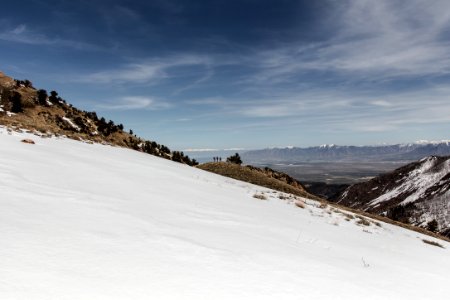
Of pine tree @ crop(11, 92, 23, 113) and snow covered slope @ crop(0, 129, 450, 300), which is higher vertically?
pine tree @ crop(11, 92, 23, 113)

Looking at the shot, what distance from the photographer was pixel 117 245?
549 cm

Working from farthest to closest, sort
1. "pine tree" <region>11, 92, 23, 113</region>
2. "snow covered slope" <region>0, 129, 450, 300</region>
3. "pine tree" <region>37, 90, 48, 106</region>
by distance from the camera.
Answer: "pine tree" <region>37, 90, 48, 106</region>, "pine tree" <region>11, 92, 23, 113</region>, "snow covered slope" <region>0, 129, 450, 300</region>

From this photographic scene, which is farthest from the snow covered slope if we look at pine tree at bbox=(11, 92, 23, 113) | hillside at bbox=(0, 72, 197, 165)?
pine tree at bbox=(11, 92, 23, 113)

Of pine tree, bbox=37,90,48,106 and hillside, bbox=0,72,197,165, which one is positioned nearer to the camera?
hillside, bbox=0,72,197,165

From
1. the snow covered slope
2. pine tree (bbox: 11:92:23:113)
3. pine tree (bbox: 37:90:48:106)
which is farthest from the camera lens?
pine tree (bbox: 37:90:48:106)

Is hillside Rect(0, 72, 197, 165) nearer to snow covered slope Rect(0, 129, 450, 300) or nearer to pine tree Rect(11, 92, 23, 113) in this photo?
pine tree Rect(11, 92, 23, 113)

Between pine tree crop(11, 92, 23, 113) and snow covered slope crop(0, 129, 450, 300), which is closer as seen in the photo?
snow covered slope crop(0, 129, 450, 300)

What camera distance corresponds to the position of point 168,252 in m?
5.58

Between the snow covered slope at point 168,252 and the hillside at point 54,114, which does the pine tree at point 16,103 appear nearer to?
the hillside at point 54,114

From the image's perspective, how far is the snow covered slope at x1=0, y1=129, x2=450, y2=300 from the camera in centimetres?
427

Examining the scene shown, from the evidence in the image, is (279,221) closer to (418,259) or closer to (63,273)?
(418,259)

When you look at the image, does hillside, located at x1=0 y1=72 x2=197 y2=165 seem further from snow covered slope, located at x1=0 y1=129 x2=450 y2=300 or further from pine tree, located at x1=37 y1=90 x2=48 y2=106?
snow covered slope, located at x1=0 y1=129 x2=450 y2=300

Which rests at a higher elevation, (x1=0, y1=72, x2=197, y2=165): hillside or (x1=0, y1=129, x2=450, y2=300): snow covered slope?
(x1=0, y1=72, x2=197, y2=165): hillside

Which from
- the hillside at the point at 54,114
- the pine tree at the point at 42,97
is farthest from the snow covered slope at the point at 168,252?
the pine tree at the point at 42,97
